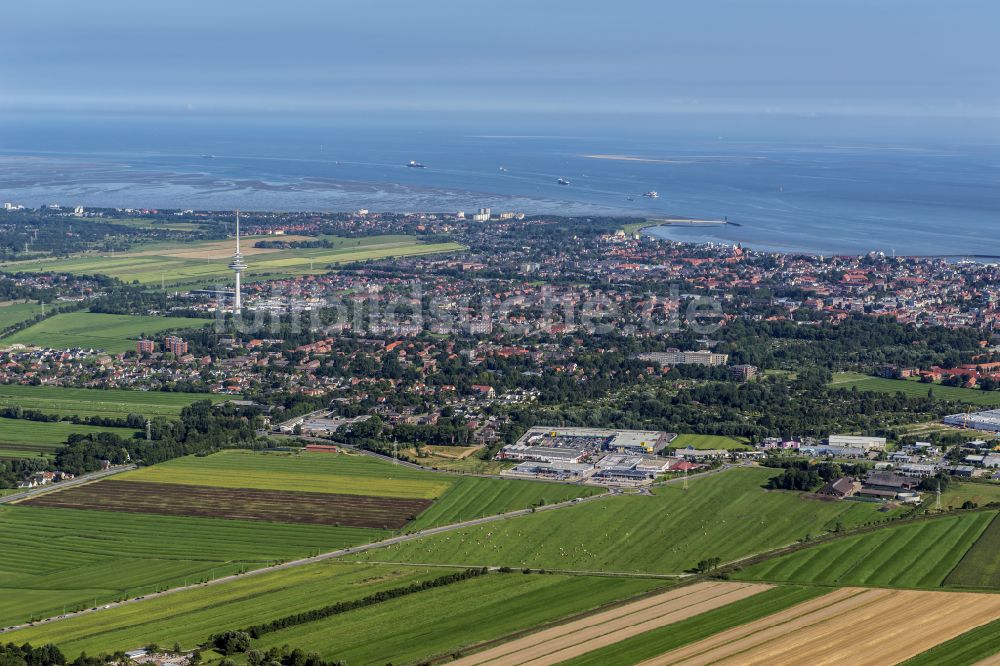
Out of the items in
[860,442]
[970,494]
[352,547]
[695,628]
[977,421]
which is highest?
[977,421]

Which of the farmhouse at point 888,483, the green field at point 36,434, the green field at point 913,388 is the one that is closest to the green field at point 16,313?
the green field at point 36,434

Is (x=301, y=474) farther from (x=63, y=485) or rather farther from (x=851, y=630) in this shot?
(x=851, y=630)

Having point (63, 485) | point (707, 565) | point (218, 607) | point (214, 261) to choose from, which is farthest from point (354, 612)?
point (214, 261)

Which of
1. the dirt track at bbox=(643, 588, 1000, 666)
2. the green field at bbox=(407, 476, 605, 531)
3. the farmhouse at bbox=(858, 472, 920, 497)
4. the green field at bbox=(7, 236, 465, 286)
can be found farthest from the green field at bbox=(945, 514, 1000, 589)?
the green field at bbox=(7, 236, 465, 286)

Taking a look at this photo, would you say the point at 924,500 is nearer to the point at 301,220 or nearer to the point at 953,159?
the point at 301,220

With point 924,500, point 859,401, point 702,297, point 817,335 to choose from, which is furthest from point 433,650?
point 702,297

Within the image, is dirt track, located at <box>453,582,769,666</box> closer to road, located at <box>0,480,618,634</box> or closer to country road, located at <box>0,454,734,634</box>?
country road, located at <box>0,454,734,634</box>
